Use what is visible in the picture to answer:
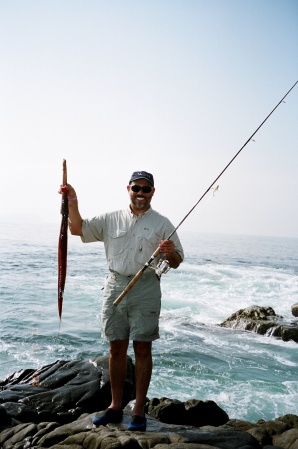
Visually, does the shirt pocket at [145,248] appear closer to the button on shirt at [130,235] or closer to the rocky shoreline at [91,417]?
the button on shirt at [130,235]

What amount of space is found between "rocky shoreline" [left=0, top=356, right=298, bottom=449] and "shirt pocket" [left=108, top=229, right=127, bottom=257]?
1870 mm

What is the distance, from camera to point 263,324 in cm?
1357

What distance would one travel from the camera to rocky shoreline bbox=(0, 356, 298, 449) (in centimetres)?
379

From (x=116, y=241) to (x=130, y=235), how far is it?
179 mm

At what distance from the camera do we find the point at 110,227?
4266 mm

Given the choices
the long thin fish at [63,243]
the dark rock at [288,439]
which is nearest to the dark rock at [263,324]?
the dark rock at [288,439]

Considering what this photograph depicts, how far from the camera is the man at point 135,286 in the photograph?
397 centimetres

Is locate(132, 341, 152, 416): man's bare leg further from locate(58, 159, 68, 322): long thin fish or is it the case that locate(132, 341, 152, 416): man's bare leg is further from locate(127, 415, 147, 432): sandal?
locate(58, 159, 68, 322): long thin fish

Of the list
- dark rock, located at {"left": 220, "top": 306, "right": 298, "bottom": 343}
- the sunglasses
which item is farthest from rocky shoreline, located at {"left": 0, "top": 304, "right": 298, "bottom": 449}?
dark rock, located at {"left": 220, "top": 306, "right": 298, "bottom": 343}

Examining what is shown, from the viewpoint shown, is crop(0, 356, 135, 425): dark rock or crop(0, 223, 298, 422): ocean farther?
crop(0, 223, 298, 422): ocean

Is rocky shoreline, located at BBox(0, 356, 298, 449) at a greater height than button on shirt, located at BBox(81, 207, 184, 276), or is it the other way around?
button on shirt, located at BBox(81, 207, 184, 276)

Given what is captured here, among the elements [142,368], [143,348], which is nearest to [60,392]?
[142,368]

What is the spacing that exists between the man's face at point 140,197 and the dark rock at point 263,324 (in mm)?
10730

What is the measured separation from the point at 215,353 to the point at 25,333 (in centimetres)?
597
